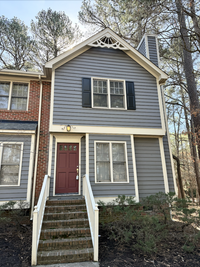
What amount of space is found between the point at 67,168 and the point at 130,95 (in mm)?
3892

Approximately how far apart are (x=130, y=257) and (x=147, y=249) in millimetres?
439

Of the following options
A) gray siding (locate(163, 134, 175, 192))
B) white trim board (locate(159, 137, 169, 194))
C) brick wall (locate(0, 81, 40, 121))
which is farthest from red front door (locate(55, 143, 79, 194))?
gray siding (locate(163, 134, 175, 192))

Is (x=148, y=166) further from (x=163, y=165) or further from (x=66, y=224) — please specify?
(x=66, y=224)

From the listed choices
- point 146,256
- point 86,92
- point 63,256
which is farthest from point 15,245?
point 86,92

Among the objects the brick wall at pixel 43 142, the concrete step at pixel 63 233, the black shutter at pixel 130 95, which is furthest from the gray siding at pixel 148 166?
the brick wall at pixel 43 142

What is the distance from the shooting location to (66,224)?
5016mm

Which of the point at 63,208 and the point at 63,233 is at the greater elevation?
the point at 63,208

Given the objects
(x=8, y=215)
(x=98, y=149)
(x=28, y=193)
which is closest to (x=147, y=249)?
(x=98, y=149)

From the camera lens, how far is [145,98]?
316 inches

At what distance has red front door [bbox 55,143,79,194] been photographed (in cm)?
685

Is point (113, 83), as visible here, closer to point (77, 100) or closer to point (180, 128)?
point (77, 100)

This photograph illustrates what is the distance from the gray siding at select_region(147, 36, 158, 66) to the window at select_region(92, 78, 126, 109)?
91.6 inches

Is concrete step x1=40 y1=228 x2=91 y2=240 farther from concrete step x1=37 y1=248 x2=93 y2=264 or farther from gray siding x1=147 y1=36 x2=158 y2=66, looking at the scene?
gray siding x1=147 y1=36 x2=158 y2=66

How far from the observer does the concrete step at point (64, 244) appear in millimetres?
4304
